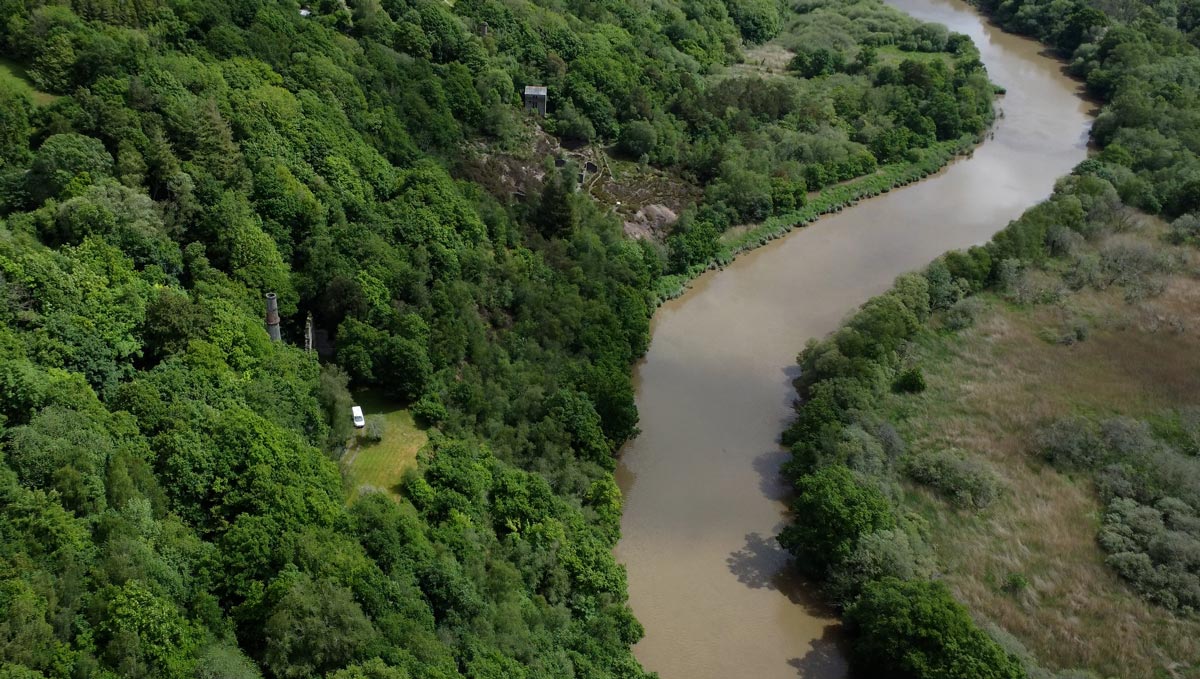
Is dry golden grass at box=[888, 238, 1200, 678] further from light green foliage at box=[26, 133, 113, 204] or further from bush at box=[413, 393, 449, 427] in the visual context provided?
light green foliage at box=[26, 133, 113, 204]

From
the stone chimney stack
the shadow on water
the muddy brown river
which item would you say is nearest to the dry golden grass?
the shadow on water

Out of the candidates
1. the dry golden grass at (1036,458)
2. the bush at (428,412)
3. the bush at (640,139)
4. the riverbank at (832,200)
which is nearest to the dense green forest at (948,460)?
the dry golden grass at (1036,458)

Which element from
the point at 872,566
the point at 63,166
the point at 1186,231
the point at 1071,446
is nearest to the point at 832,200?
the point at 1186,231

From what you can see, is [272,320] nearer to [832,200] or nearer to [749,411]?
[749,411]

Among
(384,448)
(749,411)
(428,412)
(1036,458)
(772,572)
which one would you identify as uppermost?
(428,412)

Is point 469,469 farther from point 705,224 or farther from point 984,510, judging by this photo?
point 705,224

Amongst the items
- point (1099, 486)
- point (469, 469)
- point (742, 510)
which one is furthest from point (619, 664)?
point (1099, 486)
